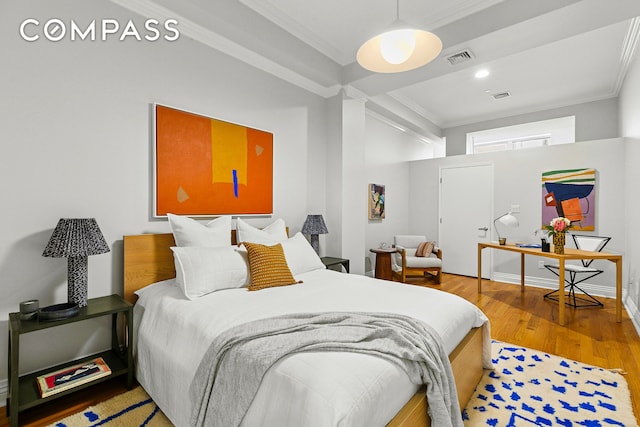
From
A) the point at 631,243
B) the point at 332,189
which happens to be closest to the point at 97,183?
the point at 332,189

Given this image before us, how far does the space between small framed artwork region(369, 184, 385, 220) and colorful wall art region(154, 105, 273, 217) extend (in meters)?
2.15

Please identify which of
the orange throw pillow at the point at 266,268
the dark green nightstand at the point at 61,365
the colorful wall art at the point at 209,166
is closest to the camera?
the dark green nightstand at the point at 61,365

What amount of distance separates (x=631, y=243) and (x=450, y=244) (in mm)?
2416

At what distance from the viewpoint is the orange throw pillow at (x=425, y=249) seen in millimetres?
5074

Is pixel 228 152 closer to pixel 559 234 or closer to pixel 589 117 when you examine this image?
pixel 559 234

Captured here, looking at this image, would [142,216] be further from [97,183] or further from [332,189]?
[332,189]

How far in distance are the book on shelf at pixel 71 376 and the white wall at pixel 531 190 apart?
5.24 metres

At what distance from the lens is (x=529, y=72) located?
414cm

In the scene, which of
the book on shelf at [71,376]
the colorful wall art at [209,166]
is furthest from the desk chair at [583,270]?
the book on shelf at [71,376]

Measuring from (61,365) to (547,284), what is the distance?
5.70 meters

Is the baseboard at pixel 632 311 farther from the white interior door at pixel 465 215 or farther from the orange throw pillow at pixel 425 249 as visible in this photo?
the orange throw pillow at pixel 425 249

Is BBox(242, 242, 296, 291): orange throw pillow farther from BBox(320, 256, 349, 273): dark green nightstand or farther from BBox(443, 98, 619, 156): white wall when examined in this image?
BBox(443, 98, 619, 156): white wall

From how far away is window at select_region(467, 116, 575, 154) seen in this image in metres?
5.51

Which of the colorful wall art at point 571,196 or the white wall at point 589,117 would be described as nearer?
the colorful wall art at point 571,196
